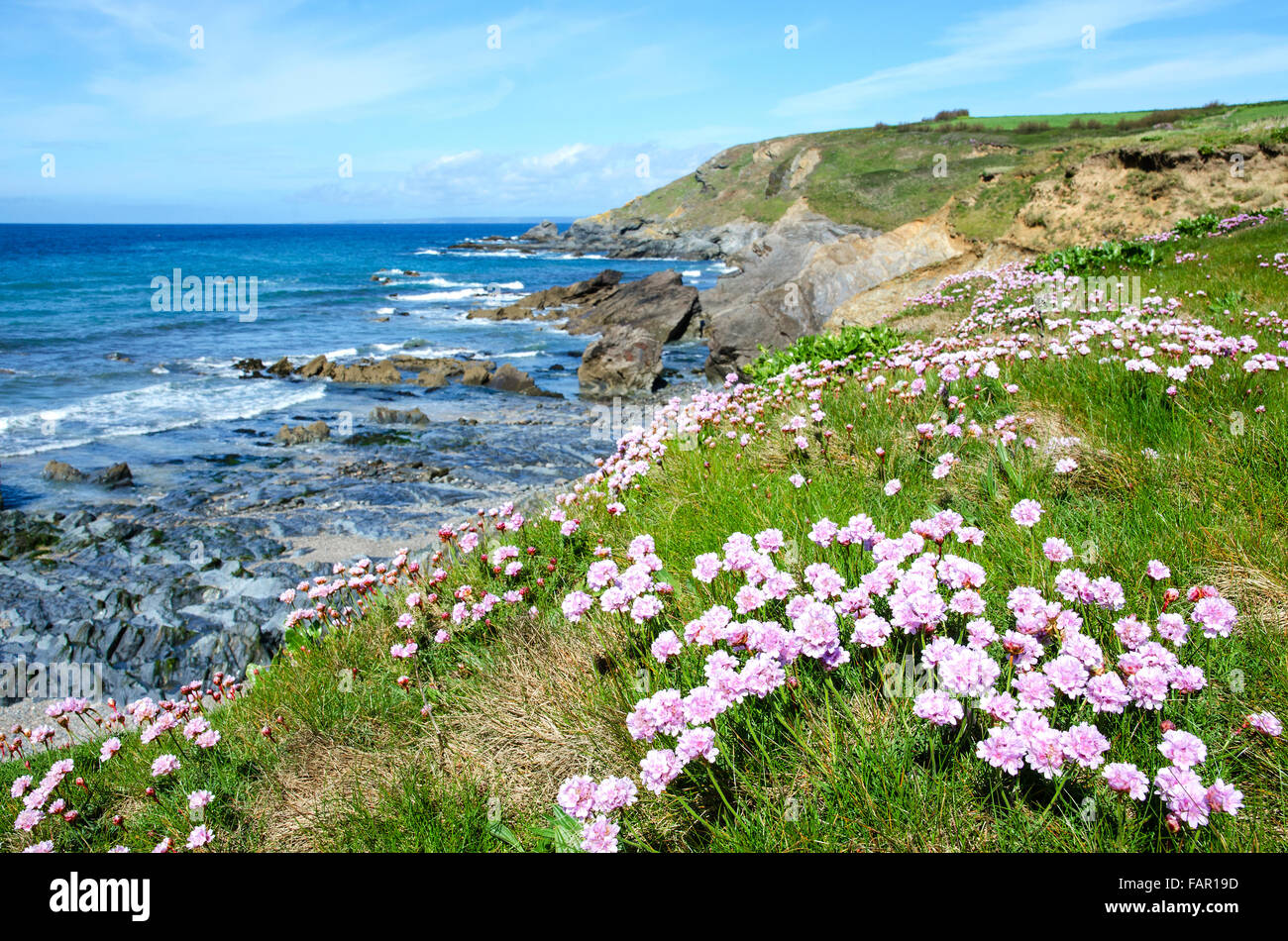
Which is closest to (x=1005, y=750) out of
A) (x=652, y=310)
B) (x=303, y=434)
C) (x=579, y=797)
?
(x=579, y=797)

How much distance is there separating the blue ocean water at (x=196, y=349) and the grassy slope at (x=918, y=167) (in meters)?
12.1

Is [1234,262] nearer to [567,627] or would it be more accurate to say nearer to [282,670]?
[567,627]

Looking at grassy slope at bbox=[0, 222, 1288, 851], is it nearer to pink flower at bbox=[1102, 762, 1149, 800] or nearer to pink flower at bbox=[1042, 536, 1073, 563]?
pink flower at bbox=[1102, 762, 1149, 800]

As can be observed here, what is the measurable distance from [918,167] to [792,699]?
256 ft

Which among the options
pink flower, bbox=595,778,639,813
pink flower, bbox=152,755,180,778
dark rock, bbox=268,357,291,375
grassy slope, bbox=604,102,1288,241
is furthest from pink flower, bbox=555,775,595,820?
dark rock, bbox=268,357,291,375

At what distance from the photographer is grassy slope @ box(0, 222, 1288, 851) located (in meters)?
2.09

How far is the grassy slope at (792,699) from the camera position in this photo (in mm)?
2092

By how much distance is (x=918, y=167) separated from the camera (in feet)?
226

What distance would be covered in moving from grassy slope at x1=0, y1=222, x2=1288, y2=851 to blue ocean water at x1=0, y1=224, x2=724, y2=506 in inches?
523

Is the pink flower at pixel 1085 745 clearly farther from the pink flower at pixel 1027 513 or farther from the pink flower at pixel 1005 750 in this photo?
the pink flower at pixel 1027 513

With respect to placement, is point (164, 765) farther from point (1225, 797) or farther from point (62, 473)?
point (62, 473)

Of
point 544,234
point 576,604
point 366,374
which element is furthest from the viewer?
point 544,234

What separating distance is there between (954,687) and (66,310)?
164 feet

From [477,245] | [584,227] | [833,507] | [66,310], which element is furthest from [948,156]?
[833,507]
